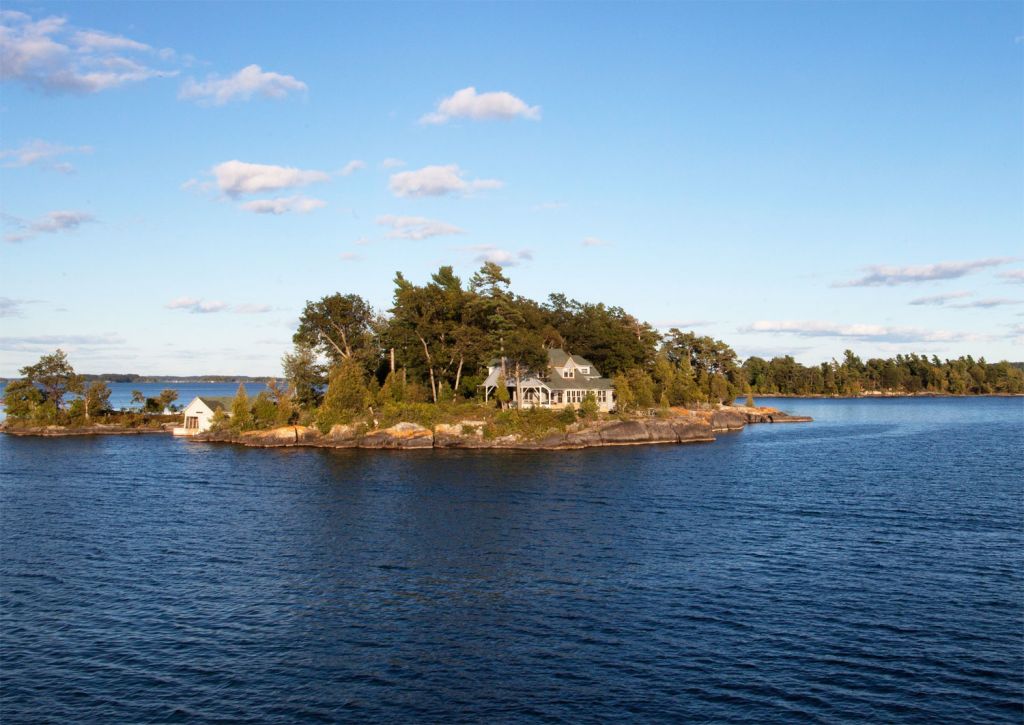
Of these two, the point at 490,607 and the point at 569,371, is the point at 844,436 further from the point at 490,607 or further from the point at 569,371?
the point at 490,607

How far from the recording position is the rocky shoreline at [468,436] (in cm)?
10125

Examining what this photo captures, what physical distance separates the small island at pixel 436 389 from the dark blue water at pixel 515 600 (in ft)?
108

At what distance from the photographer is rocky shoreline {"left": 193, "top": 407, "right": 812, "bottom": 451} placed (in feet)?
332

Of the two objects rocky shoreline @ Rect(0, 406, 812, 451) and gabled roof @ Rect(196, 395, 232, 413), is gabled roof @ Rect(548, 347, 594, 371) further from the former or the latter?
gabled roof @ Rect(196, 395, 232, 413)

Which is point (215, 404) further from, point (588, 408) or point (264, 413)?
point (588, 408)

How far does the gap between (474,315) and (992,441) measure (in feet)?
263

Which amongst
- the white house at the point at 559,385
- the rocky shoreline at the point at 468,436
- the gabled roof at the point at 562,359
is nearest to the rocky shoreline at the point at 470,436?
the rocky shoreline at the point at 468,436

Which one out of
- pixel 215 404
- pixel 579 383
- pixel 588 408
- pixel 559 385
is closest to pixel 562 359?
pixel 579 383

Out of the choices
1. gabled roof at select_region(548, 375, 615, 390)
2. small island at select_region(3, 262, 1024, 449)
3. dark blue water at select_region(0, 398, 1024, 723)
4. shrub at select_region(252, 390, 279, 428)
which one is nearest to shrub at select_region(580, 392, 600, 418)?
small island at select_region(3, 262, 1024, 449)

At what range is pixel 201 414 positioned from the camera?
12394cm

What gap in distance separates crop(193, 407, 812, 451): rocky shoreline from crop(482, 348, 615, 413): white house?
8.52m

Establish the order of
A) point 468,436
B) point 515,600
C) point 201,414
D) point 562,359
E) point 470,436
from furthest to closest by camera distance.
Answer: point 562,359, point 201,414, point 470,436, point 468,436, point 515,600

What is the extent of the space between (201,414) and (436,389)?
1570 inches

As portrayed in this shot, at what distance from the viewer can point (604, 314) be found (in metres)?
148
